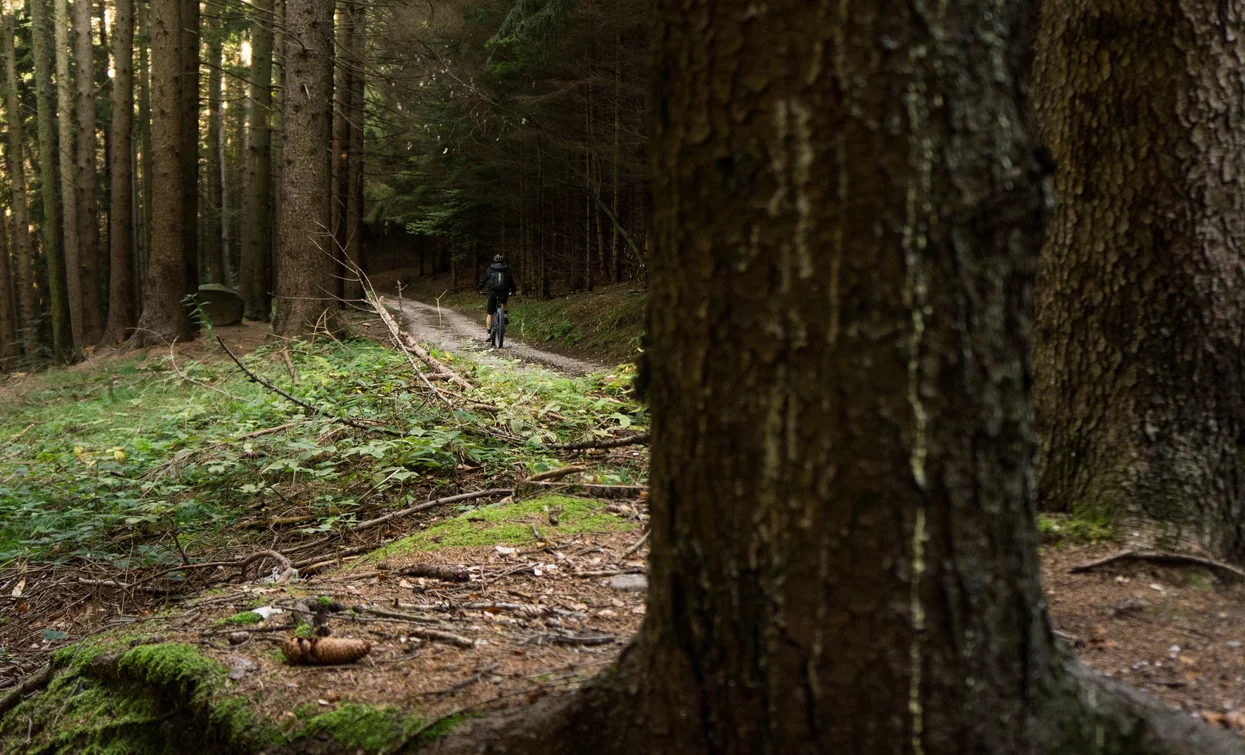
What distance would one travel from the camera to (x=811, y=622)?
61.4 inches

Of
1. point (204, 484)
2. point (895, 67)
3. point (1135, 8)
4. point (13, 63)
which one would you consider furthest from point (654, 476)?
point (13, 63)

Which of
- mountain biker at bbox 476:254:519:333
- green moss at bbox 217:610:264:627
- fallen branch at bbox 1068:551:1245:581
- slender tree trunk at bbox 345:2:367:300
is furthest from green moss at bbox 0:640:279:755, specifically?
slender tree trunk at bbox 345:2:367:300

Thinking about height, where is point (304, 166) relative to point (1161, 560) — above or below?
above

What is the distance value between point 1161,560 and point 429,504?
4.01 m

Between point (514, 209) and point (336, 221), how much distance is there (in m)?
11.1

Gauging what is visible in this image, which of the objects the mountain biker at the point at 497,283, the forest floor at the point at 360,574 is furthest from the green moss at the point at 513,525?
the mountain biker at the point at 497,283

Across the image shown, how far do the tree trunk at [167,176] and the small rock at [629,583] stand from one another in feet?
46.2

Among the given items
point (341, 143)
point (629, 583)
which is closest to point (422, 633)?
point (629, 583)

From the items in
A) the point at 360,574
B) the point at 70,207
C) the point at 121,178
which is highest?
the point at 121,178

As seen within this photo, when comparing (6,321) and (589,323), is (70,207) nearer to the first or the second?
(6,321)

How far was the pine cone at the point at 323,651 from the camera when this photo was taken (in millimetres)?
2723

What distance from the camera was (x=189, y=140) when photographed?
15.9 m

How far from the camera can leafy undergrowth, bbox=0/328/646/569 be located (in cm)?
559

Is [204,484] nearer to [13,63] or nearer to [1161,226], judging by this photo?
[1161,226]
